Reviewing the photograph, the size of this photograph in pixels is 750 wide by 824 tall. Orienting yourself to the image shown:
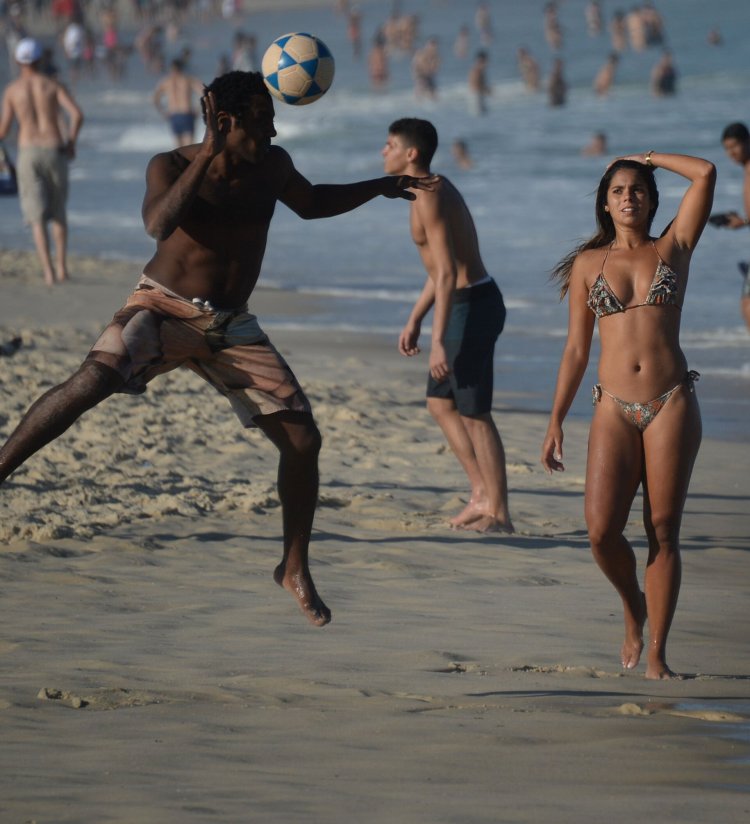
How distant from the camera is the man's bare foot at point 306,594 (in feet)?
17.1

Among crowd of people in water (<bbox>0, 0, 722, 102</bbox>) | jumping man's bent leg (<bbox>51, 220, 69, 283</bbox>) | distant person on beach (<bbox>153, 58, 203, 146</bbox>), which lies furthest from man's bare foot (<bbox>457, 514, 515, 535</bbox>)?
crowd of people in water (<bbox>0, 0, 722, 102</bbox>)

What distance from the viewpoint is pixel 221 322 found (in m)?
5.25

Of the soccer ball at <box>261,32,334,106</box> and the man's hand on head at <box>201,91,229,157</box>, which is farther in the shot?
the soccer ball at <box>261,32,334,106</box>

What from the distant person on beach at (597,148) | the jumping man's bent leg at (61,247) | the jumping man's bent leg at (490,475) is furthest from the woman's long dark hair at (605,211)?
the distant person on beach at (597,148)

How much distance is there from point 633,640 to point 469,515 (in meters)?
2.20

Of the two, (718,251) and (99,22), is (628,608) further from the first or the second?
(99,22)

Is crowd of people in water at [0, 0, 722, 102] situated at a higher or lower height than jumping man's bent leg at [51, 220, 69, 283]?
higher

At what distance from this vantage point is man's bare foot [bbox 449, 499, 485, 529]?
287 inches

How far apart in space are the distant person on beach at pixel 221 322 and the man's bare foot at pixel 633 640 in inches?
37.6

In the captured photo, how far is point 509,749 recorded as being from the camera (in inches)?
163

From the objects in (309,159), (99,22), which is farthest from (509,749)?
(99,22)

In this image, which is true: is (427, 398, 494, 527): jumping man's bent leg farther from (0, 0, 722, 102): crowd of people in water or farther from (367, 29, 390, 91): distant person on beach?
(367, 29, 390, 91): distant person on beach

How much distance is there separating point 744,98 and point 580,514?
38.9 m

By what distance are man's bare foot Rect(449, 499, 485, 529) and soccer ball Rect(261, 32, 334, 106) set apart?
211 cm
